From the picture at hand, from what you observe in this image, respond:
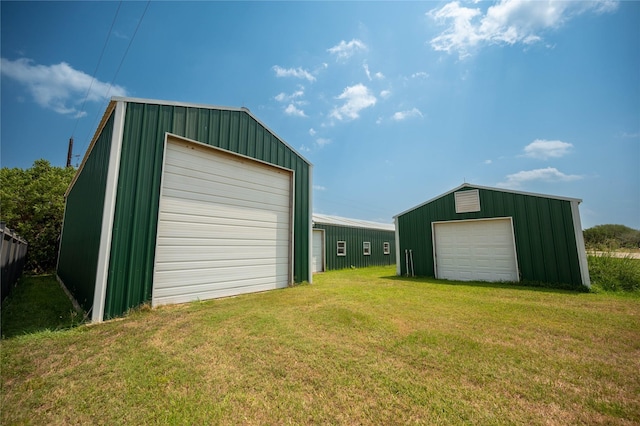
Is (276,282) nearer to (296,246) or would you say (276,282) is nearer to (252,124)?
(296,246)

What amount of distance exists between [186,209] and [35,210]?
1551cm

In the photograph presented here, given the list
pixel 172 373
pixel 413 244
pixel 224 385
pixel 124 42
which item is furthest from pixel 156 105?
pixel 413 244

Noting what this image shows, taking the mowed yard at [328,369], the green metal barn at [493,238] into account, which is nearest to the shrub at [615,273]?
the green metal barn at [493,238]

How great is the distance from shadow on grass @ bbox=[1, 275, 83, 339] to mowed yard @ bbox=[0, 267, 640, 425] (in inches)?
20.6

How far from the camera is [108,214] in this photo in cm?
454

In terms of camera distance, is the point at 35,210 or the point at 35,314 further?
the point at 35,210

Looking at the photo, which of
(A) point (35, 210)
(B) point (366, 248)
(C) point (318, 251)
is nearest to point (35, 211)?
(A) point (35, 210)

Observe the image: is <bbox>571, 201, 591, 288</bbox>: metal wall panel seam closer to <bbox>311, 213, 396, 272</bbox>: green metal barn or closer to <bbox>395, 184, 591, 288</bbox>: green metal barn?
<bbox>395, 184, 591, 288</bbox>: green metal barn

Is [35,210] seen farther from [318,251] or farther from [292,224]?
[292,224]

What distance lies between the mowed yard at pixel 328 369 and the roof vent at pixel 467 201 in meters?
5.59

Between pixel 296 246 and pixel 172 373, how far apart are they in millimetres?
5379

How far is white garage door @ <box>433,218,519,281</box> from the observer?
8961 mm

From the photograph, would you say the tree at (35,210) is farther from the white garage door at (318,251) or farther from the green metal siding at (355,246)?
the green metal siding at (355,246)

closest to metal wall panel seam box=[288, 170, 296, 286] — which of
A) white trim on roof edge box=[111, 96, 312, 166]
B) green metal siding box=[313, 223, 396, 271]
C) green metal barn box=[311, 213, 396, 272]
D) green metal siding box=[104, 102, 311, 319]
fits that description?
white trim on roof edge box=[111, 96, 312, 166]
